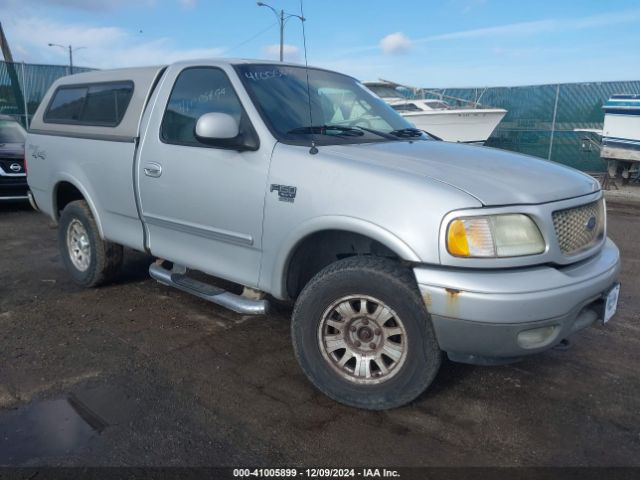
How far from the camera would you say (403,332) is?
2.80 meters

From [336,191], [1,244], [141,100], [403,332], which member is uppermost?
[141,100]

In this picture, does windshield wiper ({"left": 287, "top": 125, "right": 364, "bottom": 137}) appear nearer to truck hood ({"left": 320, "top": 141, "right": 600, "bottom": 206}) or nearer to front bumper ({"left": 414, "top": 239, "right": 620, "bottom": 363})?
truck hood ({"left": 320, "top": 141, "right": 600, "bottom": 206})

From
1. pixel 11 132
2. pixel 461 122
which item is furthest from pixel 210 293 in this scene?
pixel 461 122

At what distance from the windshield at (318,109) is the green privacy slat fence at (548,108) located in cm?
1392

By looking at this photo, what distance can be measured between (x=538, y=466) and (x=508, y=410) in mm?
521

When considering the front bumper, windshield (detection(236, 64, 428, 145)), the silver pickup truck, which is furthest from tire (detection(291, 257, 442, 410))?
windshield (detection(236, 64, 428, 145))

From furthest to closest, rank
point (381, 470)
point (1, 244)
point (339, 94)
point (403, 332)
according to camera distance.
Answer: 1. point (1, 244)
2. point (339, 94)
3. point (403, 332)
4. point (381, 470)

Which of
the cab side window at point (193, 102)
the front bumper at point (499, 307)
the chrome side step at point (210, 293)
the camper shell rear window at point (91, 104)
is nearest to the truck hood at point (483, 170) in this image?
the front bumper at point (499, 307)

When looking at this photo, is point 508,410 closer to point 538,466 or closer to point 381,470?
point 538,466

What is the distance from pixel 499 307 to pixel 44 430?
2.35 m

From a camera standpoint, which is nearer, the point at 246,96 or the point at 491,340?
the point at 491,340

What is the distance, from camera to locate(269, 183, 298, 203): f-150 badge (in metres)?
3.13

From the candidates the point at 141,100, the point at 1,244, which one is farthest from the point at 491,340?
the point at 1,244

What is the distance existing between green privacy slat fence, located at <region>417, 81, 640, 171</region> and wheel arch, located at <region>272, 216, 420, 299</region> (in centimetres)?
1493
